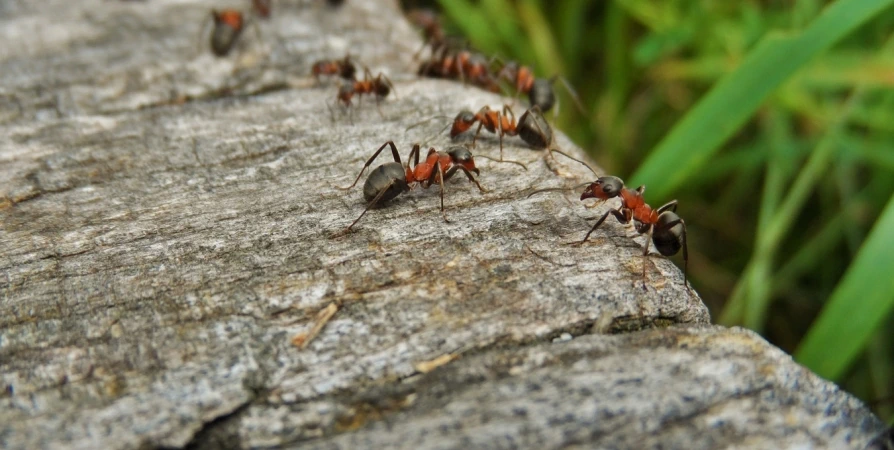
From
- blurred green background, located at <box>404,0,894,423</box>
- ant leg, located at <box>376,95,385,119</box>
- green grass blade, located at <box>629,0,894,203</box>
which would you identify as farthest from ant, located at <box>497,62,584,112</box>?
ant leg, located at <box>376,95,385,119</box>

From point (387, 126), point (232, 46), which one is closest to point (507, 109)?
point (387, 126)

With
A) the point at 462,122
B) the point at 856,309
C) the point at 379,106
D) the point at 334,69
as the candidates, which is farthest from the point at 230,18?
the point at 856,309

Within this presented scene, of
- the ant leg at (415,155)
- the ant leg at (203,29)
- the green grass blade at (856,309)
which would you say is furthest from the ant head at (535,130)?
the ant leg at (203,29)

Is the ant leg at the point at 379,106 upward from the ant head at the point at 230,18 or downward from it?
downward

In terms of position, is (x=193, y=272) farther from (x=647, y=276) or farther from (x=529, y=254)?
(x=647, y=276)

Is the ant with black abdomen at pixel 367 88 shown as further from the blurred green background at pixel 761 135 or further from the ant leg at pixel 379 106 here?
the blurred green background at pixel 761 135

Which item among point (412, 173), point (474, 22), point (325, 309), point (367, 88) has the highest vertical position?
point (474, 22)

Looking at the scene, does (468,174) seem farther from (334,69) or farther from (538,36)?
(538,36)
